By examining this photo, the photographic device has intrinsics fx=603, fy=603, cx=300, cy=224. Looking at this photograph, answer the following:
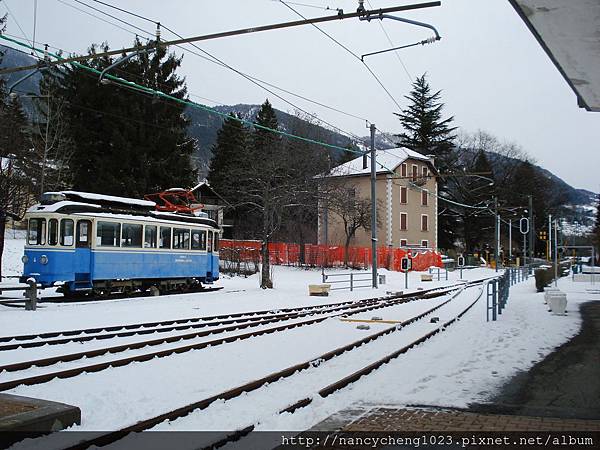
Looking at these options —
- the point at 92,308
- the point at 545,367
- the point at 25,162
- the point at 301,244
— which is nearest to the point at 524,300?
the point at 545,367

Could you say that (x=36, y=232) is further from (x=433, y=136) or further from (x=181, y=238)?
(x=433, y=136)

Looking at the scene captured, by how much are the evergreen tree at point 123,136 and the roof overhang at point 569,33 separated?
31501 millimetres

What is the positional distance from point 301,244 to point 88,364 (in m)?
38.6

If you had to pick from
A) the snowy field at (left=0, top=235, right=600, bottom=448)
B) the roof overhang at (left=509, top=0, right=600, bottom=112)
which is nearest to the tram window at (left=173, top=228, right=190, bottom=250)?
the snowy field at (left=0, top=235, right=600, bottom=448)

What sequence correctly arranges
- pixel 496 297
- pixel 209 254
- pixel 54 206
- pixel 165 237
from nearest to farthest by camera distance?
pixel 496 297 → pixel 54 206 → pixel 165 237 → pixel 209 254

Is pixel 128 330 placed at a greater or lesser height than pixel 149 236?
lesser

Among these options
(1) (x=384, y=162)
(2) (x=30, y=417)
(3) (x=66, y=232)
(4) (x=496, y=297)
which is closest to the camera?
(2) (x=30, y=417)

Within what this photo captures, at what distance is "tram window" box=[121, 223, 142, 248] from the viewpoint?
22.5m

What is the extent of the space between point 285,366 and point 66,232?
13204 millimetres

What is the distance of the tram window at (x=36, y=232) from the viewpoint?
803 inches

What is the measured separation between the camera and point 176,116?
4247 centimetres

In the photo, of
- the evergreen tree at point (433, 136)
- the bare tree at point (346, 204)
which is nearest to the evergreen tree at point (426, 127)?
the evergreen tree at point (433, 136)

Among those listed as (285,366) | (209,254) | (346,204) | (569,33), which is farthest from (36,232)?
(346,204)

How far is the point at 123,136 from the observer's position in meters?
38.9
